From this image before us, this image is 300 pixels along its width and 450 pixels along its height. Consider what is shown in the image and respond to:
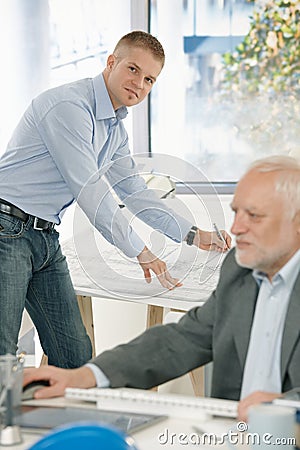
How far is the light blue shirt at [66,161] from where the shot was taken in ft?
8.94

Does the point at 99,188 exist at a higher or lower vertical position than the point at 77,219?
higher

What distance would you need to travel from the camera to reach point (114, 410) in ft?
5.20

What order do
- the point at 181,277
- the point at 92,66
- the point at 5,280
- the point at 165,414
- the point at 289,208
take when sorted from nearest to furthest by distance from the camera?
the point at 165,414
the point at 289,208
the point at 5,280
the point at 181,277
the point at 92,66

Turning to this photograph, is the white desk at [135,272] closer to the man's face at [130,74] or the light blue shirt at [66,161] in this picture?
the light blue shirt at [66,161]

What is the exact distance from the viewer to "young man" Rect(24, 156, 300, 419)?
177 centimetres

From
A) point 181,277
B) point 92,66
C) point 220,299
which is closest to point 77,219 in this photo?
point 181,277

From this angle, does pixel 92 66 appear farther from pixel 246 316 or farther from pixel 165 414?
pixel 165 414

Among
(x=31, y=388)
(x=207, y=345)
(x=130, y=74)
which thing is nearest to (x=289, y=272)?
(x=207, y=345)

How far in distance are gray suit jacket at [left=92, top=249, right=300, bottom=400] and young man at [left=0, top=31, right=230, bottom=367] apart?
84cm

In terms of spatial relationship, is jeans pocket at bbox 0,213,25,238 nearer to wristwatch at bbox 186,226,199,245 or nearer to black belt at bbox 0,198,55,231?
black belt at bbox 0,198,55,231

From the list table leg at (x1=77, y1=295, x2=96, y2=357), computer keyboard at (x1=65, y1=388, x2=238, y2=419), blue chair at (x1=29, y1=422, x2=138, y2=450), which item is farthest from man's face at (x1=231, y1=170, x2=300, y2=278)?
table leg at (x1=77, y1=295, x2=96, y2=357)

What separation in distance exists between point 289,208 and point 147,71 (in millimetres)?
1128

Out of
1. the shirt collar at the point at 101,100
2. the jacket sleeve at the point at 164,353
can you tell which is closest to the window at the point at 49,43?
the shirt collar at the point at 101,100

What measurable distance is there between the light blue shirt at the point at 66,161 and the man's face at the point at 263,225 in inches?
37.0
